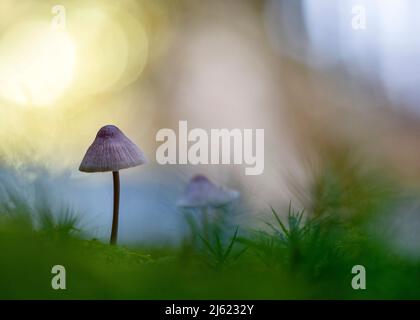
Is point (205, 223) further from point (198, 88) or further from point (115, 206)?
point (198, 88)

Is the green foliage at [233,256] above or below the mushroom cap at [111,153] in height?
below

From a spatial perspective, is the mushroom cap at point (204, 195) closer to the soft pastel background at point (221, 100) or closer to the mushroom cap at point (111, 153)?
the soft pastel background at point (221, 100)

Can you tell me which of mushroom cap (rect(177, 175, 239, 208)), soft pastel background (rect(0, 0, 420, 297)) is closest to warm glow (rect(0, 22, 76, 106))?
soft pastel background (rect(0, 0, 420, 297))

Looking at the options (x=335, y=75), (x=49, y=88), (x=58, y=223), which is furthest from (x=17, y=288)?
(x=335, y=75)

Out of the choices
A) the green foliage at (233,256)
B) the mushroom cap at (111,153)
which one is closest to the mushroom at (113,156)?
the mushroom cap at (111,153)

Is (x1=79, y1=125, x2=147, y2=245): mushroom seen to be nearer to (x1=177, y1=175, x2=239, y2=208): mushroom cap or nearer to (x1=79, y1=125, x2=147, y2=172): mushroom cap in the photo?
(x1=79, y1=125, x2=147, y2=172): mushroom cap
